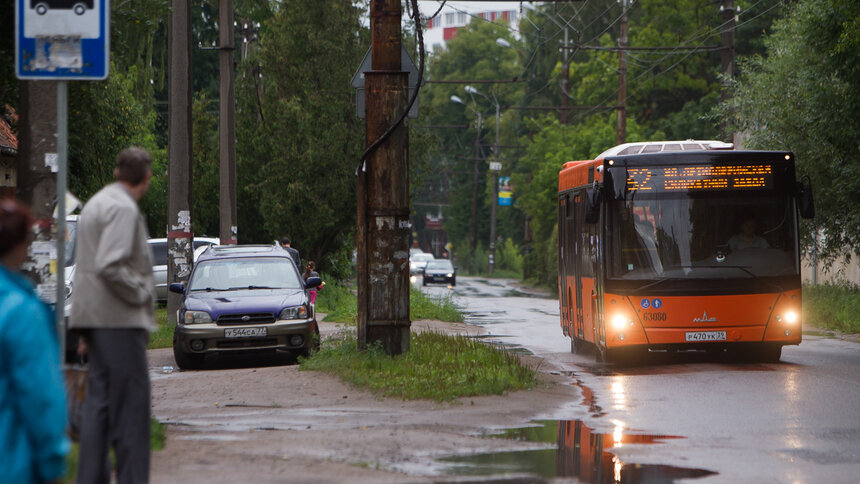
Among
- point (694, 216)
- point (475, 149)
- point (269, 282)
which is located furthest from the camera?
point (475, 149)

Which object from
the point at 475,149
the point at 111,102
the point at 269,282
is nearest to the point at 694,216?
the point at 269,282

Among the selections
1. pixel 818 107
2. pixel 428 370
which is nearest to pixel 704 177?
pixel 428 370

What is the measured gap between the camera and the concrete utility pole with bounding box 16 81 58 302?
8742 mm

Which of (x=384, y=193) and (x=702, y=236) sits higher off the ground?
(x=384, y=193)

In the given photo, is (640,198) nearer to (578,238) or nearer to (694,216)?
(694,216)

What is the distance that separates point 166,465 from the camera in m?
8.06

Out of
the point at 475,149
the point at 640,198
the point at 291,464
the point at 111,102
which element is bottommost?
the point at 291,464

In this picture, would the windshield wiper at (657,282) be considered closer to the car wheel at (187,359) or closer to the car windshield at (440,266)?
the car wheel at (187,359)

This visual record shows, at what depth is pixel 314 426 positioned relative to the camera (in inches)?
401

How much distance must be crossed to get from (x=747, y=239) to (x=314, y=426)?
7.71 meters

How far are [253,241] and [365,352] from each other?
23.1 metres

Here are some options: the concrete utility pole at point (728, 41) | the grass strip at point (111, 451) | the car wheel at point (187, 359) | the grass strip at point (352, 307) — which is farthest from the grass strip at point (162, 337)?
the concrete utility pole at point (728, 41)

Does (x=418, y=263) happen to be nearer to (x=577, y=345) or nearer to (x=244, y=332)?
(x=577, y=345)

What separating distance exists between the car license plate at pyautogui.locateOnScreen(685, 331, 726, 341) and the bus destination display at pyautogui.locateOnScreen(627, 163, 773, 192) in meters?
1.81
